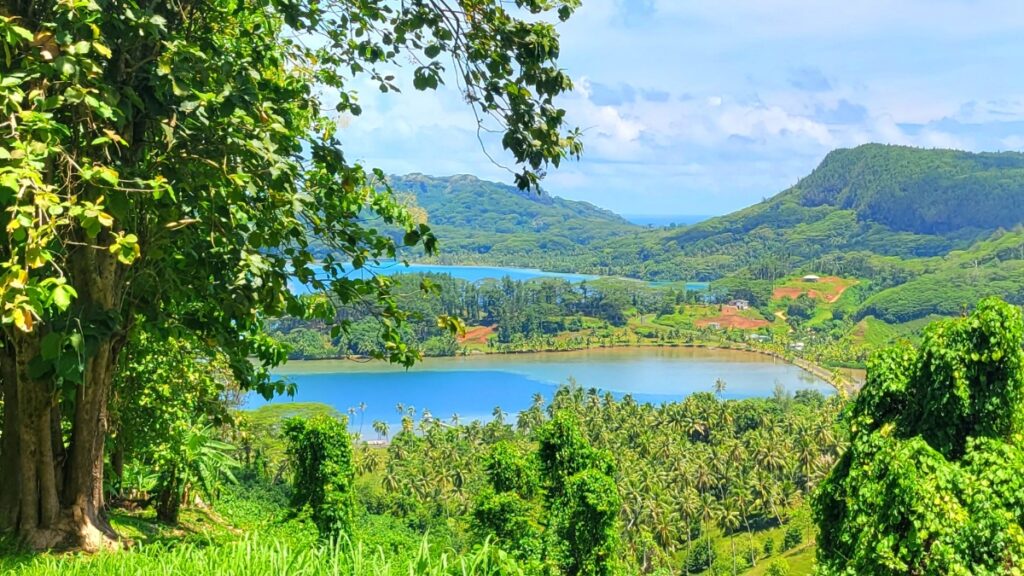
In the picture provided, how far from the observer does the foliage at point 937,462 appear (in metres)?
7.19

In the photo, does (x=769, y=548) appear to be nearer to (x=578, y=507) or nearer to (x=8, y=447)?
(x=578, y=507)

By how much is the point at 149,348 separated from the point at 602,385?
92.2m

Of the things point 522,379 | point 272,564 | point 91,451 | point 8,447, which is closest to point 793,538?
point 91,451

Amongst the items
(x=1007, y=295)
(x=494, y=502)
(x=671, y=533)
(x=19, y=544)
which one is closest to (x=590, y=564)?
(x=494, y=502)

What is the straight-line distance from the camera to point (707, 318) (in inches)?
5753

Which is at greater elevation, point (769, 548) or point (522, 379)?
point (522, 379)

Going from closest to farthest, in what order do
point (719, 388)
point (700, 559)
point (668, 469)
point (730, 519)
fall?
1. point (700, 559)
2. point (730, 519)
3. point (668, 469)
4. point (719, 388)

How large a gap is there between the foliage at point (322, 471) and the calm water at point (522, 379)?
2694 inches

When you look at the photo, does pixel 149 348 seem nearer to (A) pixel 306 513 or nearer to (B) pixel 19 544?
(B) pixel 19 544

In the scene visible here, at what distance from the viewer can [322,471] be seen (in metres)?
15.7

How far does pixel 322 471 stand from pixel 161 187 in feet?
43.1

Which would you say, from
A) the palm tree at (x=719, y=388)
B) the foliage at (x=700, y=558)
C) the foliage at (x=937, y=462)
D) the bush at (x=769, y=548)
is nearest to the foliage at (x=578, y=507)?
the foliage at (x=937, y=462)

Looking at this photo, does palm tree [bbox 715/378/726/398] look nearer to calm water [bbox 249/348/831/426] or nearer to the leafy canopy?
calm water [bbox 249/348/831/426]

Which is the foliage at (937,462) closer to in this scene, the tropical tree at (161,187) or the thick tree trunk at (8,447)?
the tropical tree at (161,187)
